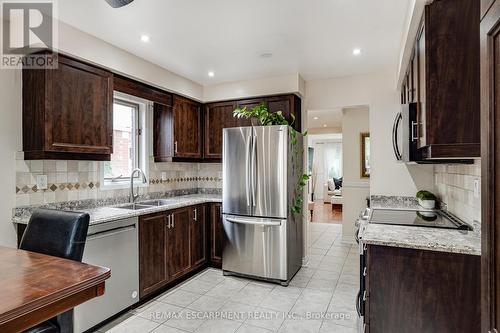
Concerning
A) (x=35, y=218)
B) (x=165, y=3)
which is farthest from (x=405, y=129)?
(x=35, y=218)

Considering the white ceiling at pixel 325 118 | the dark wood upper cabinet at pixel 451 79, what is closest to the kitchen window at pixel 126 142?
the dark wood upper cabinet at pixel 451 79

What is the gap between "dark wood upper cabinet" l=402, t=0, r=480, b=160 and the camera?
1562 mm

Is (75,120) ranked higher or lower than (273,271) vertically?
higher

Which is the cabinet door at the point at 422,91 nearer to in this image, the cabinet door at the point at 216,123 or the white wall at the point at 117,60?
the cabinet door at the point at 216,123

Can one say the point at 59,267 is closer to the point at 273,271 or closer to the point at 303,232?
the point at 273,271

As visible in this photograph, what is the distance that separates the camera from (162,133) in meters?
3.75

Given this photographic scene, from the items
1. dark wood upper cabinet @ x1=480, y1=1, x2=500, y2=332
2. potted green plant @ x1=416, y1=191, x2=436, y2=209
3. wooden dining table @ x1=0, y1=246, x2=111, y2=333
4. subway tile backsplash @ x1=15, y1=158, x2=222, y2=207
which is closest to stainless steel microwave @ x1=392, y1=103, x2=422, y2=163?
potted green plant @ x1=416, y1=191, x2=436, y2=209

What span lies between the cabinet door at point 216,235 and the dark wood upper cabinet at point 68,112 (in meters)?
1.51

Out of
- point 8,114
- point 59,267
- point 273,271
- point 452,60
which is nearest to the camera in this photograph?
point 59,267

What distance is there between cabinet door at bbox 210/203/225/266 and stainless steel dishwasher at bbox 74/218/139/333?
4.01 ft

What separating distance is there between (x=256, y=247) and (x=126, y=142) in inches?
80.0

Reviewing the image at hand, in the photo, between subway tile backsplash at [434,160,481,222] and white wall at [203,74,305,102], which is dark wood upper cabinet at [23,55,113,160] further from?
subway tile backsplash at [434,160,481,222]

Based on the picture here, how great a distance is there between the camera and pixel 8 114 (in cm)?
228

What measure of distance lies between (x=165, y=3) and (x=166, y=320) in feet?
8.40
